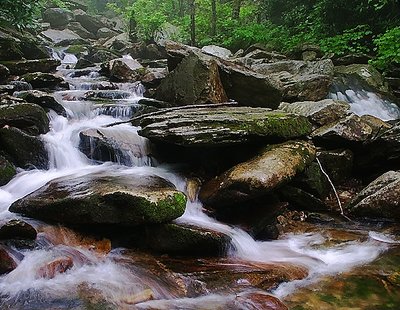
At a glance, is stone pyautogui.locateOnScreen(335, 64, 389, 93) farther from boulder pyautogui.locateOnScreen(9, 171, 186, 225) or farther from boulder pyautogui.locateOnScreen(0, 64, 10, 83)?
boulder pyautogui.locateOnScreen(0, 64, 10, 83)

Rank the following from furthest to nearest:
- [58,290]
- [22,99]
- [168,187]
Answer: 1. [22,99]
2. [168,187]
3. [58,290]

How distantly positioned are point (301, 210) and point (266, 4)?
632 inches

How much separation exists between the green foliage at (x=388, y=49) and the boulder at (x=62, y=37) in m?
18.0

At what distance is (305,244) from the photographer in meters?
5.56

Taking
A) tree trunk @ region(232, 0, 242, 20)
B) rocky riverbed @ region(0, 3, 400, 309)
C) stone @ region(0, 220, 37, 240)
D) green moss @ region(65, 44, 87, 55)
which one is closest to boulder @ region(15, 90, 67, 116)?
rocky riverbed @ region(0, 3, 400, 309)

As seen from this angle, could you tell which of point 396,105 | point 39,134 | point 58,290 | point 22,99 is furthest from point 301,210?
point 396,105

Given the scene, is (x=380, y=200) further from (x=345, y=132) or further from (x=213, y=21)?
(x=213, y=21)

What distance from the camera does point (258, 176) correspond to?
5.37 meters

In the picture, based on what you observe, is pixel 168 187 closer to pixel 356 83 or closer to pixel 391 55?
pixel 356 83

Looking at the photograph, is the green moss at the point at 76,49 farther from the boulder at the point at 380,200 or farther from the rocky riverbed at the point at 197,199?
the boulder at the point at 380,200

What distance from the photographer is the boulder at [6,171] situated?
19.7ft

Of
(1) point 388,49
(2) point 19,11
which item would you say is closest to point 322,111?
(1) point 388,49

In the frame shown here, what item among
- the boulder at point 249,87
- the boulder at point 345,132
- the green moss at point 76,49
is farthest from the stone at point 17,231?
the green moss at point 76,49

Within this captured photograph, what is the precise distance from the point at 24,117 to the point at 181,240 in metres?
4.05
